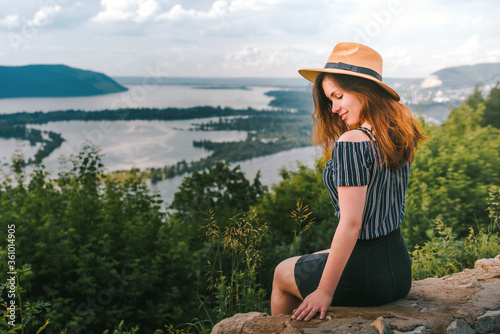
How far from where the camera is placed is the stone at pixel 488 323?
186 cm

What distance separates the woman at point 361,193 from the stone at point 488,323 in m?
0.34

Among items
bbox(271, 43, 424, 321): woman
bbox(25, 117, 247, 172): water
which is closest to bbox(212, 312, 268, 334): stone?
bbox(271, 43, 424, 321): woman

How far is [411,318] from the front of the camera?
5.77 feet

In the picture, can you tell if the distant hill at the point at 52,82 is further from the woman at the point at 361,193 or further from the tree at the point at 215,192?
the woman at the point at 361,193

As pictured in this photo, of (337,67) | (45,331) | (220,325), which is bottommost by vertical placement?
(45,331)

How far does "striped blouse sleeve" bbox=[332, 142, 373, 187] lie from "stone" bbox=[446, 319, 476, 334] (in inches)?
29.0

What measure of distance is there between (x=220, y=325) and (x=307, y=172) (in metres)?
7.81

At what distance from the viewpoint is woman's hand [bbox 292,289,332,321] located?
1.72 metres

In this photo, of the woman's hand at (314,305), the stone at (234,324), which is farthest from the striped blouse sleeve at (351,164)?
A: the stone at (234,324)

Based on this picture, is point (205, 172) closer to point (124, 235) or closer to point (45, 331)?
point (124, 235)

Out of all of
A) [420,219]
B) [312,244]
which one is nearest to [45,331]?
[312,244]

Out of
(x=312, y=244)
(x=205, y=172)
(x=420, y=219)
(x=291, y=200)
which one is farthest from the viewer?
(x=205, y=172)

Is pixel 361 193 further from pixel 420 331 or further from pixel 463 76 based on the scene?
pixel 463 76

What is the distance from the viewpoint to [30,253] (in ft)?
14.9
